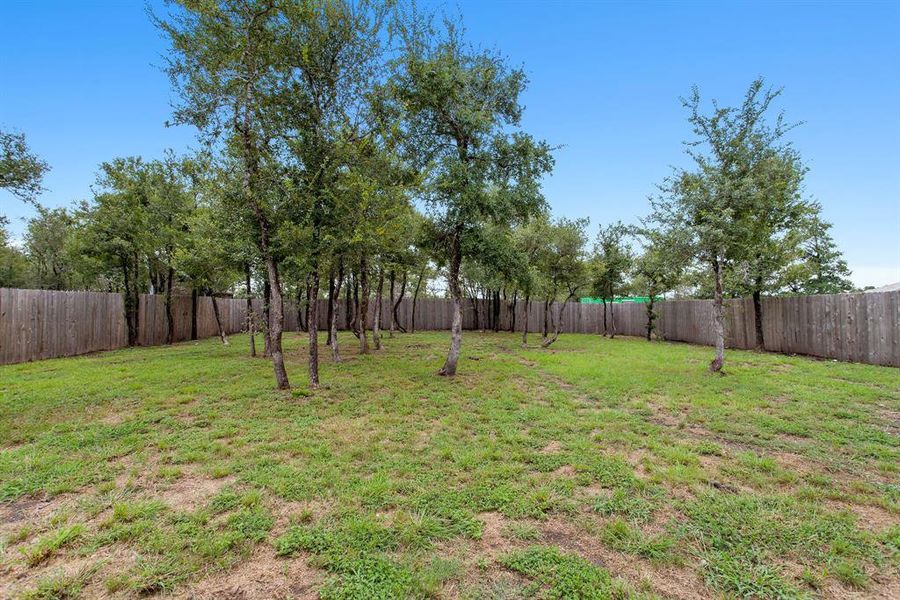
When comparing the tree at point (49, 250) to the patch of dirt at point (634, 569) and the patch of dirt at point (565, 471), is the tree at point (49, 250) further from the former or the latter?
the patch of dirt at point (634, 569)

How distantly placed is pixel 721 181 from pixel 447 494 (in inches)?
333

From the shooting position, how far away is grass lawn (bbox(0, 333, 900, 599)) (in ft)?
6.67

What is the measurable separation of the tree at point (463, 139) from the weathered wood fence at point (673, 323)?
551 centimetres

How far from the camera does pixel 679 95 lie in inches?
315

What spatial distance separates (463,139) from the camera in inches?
306

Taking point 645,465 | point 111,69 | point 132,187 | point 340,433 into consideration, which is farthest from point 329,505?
point 132,187

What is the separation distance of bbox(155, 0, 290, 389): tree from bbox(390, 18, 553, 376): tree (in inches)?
90.4

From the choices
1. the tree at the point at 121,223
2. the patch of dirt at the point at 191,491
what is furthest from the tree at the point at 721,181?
the tree at the point at 121,223

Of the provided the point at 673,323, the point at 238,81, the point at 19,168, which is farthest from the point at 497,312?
the point at 19,168

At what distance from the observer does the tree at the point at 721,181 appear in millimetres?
7578

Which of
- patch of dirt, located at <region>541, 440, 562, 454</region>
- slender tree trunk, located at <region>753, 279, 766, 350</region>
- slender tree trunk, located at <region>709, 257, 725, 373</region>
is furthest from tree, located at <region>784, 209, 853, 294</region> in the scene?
patch of dirt, located at <region>541, 440, 562, 454</region>

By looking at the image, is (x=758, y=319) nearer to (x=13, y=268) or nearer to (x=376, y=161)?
(x=376, y=161)

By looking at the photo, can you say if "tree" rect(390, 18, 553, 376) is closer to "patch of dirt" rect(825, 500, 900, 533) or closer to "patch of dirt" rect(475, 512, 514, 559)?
"patch of dirt" rect(475, 512, 514, 559)

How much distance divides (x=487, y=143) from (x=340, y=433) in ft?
20.6
